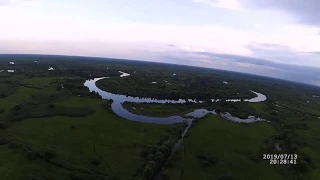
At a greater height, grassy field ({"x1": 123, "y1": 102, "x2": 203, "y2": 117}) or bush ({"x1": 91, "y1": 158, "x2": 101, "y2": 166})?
grassy field ({"x1": 123, "y1": 102, "x2": 203, "y2": 117})

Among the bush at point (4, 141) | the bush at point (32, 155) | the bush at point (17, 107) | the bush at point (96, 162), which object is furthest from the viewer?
the bush at point (17, 107)

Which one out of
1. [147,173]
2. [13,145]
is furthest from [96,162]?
[13,145]

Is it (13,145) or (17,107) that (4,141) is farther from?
(17,107)

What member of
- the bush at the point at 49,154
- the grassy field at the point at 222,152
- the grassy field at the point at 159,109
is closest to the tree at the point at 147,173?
the grassy field at the point at 222,152

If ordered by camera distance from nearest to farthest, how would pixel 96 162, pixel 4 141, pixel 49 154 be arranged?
1. pixel 96 162
2. pixel 49 154
3. pixel 4 141

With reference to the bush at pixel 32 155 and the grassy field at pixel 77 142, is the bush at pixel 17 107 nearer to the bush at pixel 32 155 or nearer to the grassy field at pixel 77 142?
the grassy field at pixel 77 142

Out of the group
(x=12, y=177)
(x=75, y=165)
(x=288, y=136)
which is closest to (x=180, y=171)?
(x=75, y=165)

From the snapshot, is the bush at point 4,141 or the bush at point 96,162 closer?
the bush at point 96,162

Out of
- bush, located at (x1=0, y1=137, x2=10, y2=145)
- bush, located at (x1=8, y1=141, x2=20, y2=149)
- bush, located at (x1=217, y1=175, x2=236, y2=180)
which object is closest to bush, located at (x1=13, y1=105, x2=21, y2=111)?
bush, located at (x1=0, y1=137, x2=10, y2=145)

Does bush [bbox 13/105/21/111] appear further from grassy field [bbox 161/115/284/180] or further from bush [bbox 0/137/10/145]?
grassy field [bbox 161/115/284/180]

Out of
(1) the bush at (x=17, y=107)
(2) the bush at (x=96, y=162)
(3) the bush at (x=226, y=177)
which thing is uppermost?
(1) the bush at (x=17, y=107)
